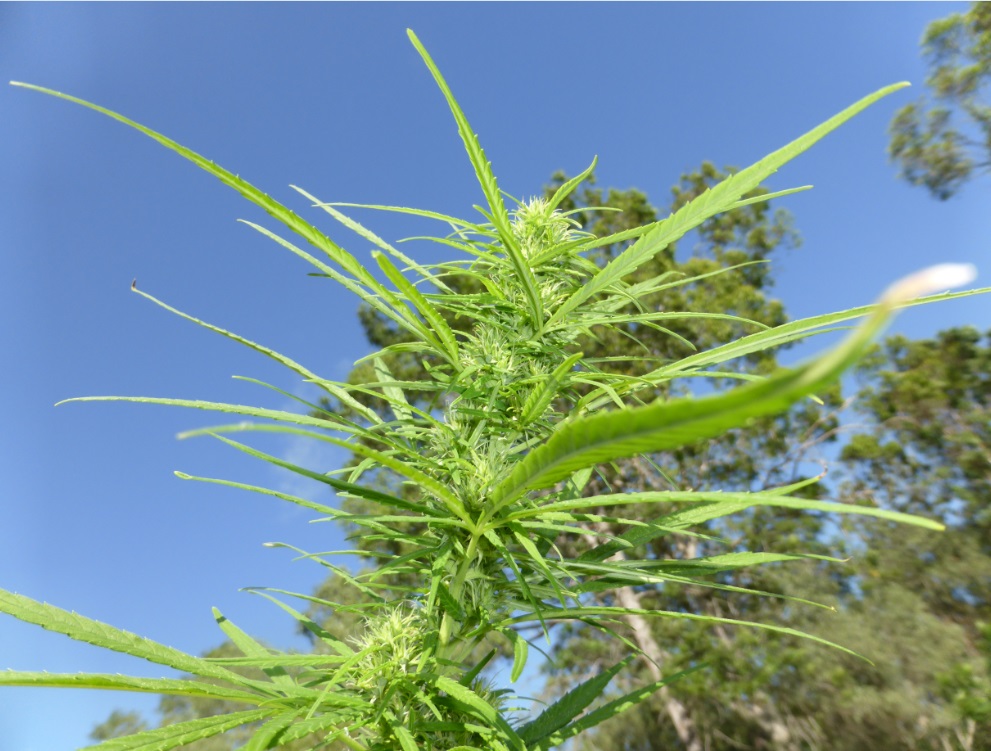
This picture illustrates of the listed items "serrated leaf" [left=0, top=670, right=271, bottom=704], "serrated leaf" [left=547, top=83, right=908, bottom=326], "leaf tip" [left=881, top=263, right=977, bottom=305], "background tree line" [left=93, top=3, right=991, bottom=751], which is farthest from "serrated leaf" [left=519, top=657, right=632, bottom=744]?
"background tree line" [left=93, top=3, right=991, bottom=751]

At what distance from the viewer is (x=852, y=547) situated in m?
8.42

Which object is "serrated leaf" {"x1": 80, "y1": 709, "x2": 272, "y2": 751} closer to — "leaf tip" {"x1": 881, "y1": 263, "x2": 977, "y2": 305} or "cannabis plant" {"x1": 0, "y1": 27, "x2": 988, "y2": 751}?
"cannabis plant" {"x1": 0, "y1": 27, "x2": 988, "y2": 751}

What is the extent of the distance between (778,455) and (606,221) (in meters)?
4.41

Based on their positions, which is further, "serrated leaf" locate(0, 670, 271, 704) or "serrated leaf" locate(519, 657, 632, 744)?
"serrated leaf" locate(519, 657, 632, 744)

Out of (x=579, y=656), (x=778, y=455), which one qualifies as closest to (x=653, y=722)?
(x=579, y=656)

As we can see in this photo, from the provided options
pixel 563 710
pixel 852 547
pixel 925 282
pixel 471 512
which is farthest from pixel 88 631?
pixel 852 547

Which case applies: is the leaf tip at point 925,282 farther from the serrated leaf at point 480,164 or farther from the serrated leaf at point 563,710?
the serrated leaf at point 563,710

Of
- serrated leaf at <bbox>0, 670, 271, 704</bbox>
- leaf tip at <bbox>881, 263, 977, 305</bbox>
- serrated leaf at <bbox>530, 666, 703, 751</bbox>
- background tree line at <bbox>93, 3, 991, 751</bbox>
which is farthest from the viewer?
background tree line at <bbox>93, 3, 991, 751</bbox>

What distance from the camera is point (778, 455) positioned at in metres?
9.02

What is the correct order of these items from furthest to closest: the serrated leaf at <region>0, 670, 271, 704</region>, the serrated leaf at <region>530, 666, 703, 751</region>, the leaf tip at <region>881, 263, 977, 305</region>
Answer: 1. the serrated leaf at <region>530, 666, 703, 751</region>
2. the serrated leaf at <region>0, 670, 271, 704</region>
3. the leaf tip at <region>881, 263, 977, 305</region>

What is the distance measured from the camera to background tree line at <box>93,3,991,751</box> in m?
7.82

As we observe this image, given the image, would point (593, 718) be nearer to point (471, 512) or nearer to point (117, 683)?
point (471, 512)

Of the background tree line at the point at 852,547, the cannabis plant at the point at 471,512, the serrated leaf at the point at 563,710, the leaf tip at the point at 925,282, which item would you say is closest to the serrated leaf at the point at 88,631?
the cannabis plant at the point at 471,512

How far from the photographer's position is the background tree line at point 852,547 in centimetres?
782
